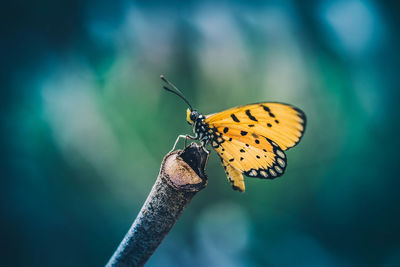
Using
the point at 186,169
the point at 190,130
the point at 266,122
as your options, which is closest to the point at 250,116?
the point at 266,122

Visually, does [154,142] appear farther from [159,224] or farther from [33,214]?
[159,224]

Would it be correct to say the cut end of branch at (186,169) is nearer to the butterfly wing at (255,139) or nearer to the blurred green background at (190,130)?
the butterfly wing at (255,139)

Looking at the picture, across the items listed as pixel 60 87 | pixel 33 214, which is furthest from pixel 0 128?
pixel 33 214

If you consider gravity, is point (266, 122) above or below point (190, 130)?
above

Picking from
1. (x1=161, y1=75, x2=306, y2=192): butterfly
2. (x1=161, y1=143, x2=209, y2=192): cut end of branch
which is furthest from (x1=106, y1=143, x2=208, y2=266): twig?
(x1=161, y1=75, x2=306, y2=192): butterfly

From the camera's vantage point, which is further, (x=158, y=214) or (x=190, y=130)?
(x=190, y=130)

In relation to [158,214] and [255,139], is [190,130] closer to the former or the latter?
[255,139]
